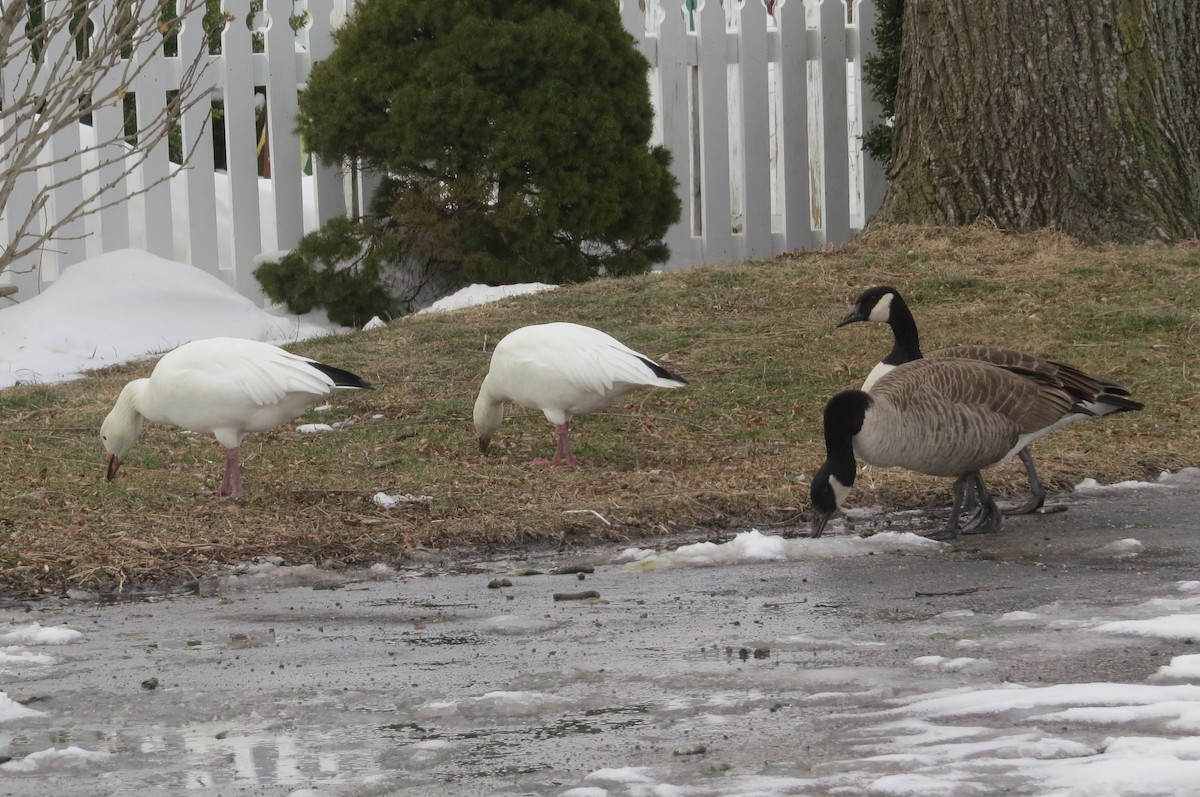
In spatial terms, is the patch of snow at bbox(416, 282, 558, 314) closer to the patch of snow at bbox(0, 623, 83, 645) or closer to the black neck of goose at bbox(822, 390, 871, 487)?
the black neck of goose at bbox(822, 390, 871, 487)

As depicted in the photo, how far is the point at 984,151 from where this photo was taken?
11.7 m

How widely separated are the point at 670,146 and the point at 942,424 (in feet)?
27.8

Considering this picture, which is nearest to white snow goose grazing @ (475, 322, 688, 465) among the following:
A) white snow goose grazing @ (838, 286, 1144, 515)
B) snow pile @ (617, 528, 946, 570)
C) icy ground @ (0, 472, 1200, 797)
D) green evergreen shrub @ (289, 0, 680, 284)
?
white snow goose grazing @ (838, 286, 1144, 515)

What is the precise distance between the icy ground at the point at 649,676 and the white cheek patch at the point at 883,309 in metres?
2.04

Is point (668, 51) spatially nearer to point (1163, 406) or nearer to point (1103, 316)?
point (1103, 316)

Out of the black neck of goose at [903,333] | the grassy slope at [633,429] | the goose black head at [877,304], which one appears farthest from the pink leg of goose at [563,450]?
the black neck of goose at [903,333]

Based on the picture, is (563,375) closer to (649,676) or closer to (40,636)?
(40,636)

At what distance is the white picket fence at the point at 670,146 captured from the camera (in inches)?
487

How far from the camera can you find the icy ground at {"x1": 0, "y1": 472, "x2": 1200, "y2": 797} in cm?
313

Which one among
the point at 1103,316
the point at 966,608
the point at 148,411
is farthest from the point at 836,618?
the point at 1103,316

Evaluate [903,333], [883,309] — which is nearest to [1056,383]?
[903,333]

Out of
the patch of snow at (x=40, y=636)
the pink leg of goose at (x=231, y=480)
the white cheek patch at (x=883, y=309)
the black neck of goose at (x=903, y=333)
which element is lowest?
the patch of snow at (x=40, y=636)

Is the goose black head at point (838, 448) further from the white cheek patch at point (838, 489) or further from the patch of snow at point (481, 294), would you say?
the patch of snow at point (481, 294)

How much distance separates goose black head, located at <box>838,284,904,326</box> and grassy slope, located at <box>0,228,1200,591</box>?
0.70m
